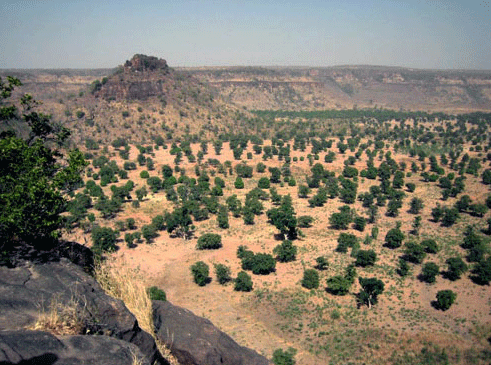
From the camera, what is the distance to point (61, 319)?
970cm

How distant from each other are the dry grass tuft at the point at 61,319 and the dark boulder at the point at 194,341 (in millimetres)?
3662

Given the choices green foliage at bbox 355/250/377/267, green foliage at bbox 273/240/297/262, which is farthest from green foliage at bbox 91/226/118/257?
green foliage at bbox 355/250/377/267

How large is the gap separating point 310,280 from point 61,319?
38.9 m

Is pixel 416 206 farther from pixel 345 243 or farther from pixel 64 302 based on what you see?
pixel 64 302

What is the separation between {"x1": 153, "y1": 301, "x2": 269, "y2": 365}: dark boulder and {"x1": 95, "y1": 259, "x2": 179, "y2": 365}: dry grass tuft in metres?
0.47

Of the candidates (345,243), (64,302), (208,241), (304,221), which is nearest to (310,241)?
(304,221)

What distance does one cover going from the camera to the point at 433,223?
6725 centimetres

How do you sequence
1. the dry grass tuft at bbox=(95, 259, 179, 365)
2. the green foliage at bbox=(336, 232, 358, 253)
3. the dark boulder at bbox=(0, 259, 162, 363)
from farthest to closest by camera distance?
the green foliage at bbox=(336, 232, 358, 253) → the dry grass tuft at bbox=(95, 259, 179, 365) → the dark boulder at bbox=(0, 259, 162, 363)

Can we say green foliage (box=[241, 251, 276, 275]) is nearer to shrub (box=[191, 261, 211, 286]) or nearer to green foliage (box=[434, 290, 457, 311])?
shrub (box=[191, 261, 211, 286])

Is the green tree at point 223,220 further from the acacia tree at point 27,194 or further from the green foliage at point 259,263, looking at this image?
the acacia tree at point 27,194

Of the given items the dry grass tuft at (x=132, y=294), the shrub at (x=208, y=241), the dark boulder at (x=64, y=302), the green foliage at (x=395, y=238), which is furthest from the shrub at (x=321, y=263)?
the dark boulder at (x=64, y=302)

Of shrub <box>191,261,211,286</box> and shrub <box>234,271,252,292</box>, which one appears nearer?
shrub <box>234,271,252,292</box>

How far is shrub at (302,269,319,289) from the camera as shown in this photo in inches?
1765

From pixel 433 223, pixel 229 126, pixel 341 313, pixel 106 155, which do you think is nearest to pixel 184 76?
pixel 229 126
